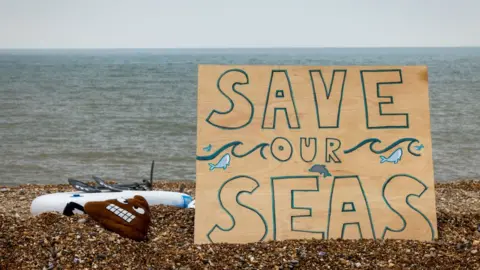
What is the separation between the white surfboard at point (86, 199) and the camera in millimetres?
8523

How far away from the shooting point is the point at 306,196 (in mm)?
7074

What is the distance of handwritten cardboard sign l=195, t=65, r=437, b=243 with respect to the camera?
702cm

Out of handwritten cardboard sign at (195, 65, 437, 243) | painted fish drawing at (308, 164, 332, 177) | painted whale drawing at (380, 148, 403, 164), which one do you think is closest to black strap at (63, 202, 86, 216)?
handwritten cardboard sign at (195, 65, 437, 243)

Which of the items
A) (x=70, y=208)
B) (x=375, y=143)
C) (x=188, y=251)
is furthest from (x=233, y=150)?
(x=70, y=208)

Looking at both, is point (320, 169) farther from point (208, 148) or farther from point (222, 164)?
point (208, 148)

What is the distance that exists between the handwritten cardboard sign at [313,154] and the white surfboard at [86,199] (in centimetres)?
218

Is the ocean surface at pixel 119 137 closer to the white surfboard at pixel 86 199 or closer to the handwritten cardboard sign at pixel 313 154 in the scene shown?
the white surfboard at pixel 86 199

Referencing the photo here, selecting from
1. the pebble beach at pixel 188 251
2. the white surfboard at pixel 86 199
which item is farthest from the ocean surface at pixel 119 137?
the pebble beach at pixel 188 251

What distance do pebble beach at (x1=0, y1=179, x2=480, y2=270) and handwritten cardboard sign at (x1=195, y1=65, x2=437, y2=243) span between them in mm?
264

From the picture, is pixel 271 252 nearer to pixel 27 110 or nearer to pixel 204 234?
pixel 204 234

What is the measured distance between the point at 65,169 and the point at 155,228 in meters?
10.1

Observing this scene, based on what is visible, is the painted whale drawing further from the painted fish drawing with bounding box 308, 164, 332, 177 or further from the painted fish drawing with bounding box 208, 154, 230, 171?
the painted fish drawing with bounding box 208, 154, 230, 171

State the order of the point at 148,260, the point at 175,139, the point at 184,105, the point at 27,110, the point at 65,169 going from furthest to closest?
the point at 184,105 < the point at 27,110 < the point at 175,139 < the point at 65,169 < the point at 148,260

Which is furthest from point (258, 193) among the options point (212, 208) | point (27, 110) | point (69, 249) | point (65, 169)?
point (27, 110)
